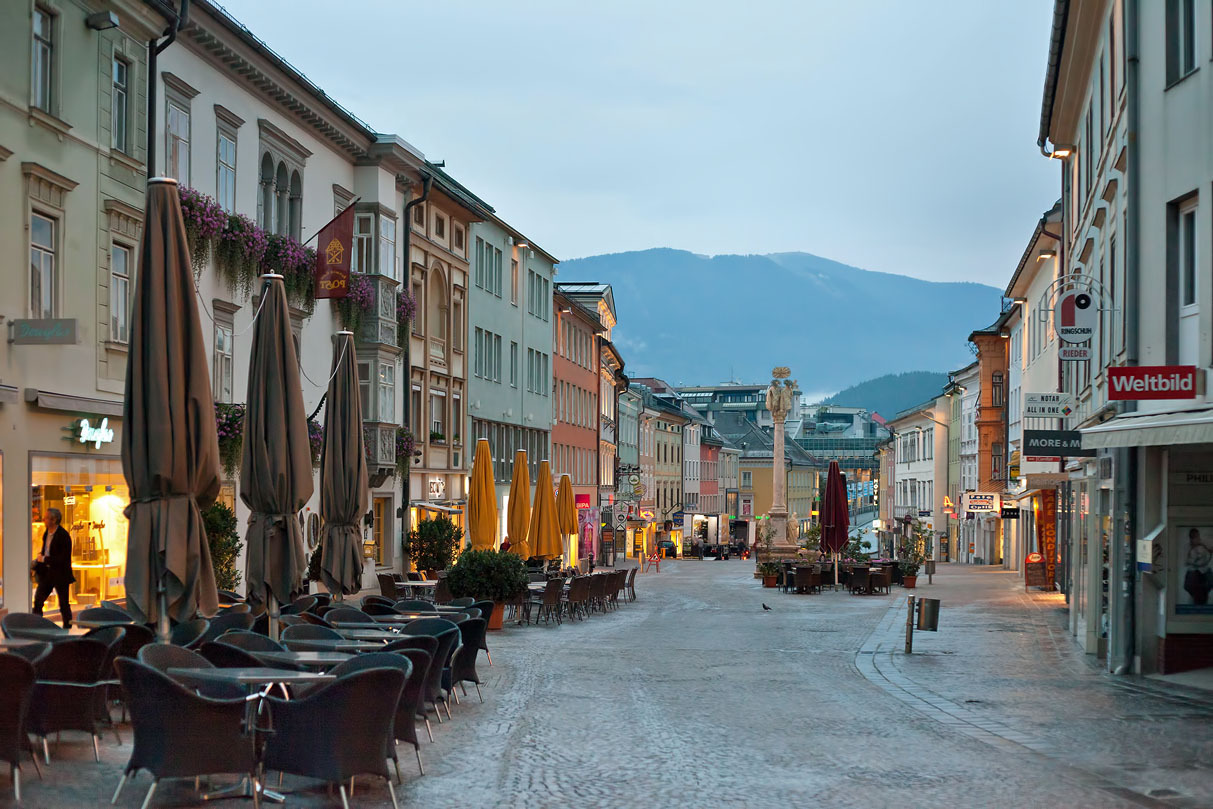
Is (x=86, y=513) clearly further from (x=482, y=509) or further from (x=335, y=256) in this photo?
(x=482, y=509)

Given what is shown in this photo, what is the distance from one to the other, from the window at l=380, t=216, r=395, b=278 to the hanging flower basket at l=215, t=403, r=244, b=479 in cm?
1052

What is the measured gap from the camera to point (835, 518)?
136 feet

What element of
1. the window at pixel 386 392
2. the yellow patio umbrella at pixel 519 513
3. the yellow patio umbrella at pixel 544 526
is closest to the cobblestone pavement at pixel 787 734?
the yellow patio umbrella at pixel 519 513

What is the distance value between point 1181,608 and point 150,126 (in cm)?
1728

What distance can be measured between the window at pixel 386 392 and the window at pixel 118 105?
44.1ft

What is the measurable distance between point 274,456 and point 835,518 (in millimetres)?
29018

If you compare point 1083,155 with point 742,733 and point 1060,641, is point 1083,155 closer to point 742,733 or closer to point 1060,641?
point 1060,641

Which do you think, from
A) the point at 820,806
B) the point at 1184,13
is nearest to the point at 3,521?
the point at 820,806

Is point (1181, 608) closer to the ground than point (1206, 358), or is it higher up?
closer to the ground

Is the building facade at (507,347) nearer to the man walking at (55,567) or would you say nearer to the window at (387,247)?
the window at (387,247)

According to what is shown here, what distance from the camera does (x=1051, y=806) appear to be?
31.9 feet

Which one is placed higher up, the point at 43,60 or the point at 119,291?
the point at 43,60

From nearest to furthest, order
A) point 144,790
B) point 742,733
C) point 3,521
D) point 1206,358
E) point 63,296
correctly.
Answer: point 144,790, point 742,733, point 1206,358, point 3,521, point 63,296

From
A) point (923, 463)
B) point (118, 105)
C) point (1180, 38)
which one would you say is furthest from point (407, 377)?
point (923, 463)
